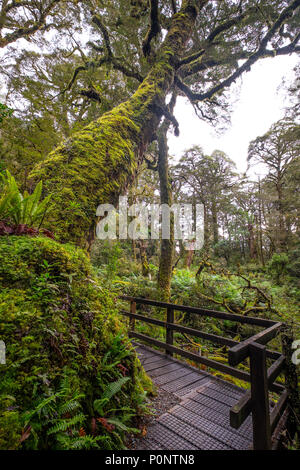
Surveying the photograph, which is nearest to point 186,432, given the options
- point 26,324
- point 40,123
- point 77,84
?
point 26,324

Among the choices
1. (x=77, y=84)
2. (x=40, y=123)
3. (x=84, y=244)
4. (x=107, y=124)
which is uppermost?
(x=77, y=84)

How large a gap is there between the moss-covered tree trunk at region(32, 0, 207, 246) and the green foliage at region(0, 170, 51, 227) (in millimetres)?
367

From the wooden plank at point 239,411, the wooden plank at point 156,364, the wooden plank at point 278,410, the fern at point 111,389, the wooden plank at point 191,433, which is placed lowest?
the wooden plank at point 156,364

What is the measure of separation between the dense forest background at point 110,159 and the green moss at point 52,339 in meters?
0.02

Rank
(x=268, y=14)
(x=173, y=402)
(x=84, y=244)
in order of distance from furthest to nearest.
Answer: (x=268, y=14) < (x=84, y=244) < (x=173, y=402)

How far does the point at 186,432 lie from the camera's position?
2277 millimetres

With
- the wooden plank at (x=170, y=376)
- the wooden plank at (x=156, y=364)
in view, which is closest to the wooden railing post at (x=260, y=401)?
the wooden plank at (x=170, y=376)

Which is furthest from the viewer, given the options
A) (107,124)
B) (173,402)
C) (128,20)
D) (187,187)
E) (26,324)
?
(187,187)

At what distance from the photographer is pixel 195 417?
2.53 m

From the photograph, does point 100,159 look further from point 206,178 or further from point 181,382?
point 206,178

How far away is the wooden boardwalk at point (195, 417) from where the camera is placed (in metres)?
2.12

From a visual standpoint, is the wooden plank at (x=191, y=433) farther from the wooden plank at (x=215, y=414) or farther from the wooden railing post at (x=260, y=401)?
the wooden railing post at (x=260, y=401)

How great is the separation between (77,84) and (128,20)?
16.3 feet
